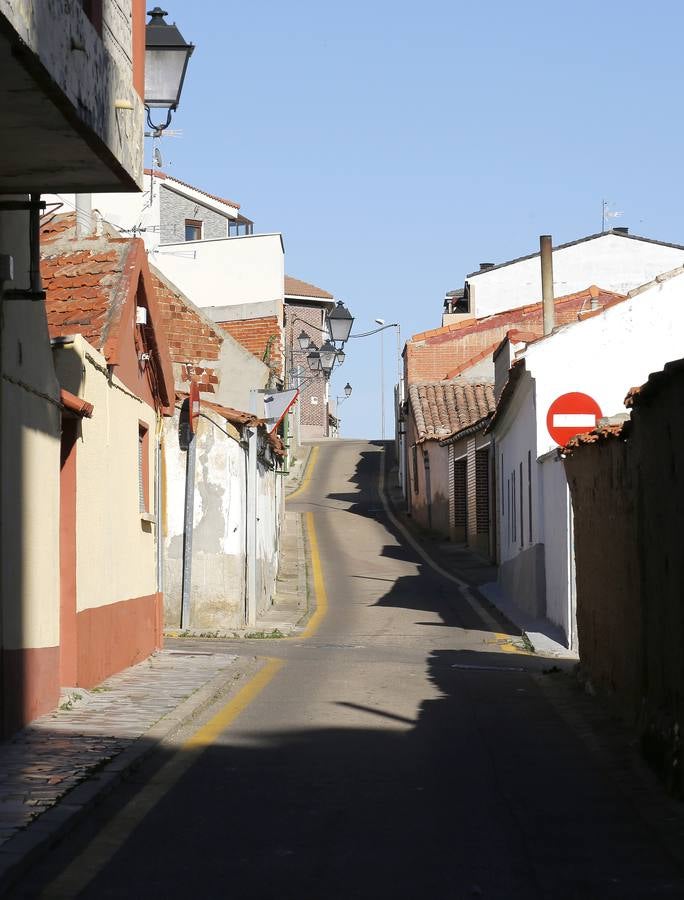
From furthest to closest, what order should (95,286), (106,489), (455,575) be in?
(455,575) → (95,286) → (106,489)

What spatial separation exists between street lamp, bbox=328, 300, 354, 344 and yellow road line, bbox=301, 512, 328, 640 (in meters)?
5.36

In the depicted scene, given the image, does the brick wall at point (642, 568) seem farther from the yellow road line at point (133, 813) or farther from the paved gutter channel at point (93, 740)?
the paved gutter channel at point (93, 740)

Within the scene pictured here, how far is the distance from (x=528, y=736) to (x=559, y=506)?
33.9ft

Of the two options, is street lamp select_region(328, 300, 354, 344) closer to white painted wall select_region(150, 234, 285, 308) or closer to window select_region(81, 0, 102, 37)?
white painted wall select_region(150, 234, 285, 308)

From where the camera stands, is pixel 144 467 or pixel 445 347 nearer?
pixel 144 467

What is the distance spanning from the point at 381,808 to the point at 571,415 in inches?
484

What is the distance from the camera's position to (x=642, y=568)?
9844 mm

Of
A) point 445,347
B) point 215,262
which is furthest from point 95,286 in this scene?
point 445,347

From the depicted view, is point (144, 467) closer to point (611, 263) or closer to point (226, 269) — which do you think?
point (226, 269)

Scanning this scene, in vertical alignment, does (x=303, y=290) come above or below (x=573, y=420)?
above

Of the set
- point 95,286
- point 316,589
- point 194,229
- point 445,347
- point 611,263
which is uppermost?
point 194,229

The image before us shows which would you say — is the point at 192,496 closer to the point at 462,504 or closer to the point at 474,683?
the point at 474,683

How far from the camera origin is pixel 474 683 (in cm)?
1381

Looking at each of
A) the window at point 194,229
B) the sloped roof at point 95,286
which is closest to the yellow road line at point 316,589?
the sloped roof at point 95,286
